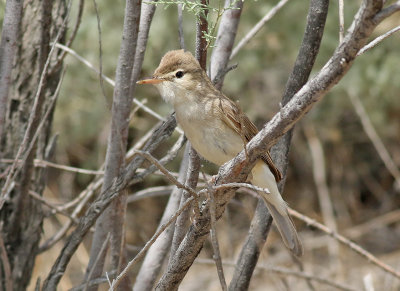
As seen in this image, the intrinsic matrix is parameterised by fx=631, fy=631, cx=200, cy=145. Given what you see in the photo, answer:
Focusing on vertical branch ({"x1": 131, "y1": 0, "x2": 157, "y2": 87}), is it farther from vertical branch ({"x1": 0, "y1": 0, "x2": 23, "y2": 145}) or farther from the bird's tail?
the bird's tail

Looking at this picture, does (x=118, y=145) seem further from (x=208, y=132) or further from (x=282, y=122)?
(x=282, y=122)

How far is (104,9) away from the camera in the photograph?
20.1ft

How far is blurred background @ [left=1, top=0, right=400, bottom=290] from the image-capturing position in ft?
19.8

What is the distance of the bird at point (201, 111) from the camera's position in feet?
8.77

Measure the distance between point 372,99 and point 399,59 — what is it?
468 mm

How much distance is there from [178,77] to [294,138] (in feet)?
13.9

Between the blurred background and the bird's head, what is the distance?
121 inches

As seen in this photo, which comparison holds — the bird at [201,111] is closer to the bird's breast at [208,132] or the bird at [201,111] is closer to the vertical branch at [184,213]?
the bird's breast at [208,132]

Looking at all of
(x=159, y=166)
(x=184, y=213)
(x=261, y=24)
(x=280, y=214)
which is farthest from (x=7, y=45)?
(x=280, y=214)

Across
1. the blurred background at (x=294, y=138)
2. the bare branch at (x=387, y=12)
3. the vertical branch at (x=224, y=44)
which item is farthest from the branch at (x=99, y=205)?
the blurred background at (x=294, y=138)

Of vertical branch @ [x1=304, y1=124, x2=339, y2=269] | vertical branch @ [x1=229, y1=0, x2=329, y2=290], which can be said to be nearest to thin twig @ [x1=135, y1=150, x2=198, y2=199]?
vertical branch @ [x1=229, y1=0, x2=329, y2=290]

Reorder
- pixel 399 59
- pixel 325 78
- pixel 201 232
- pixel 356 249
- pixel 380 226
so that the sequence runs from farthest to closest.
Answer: pixel 380 226
pixel 399 59
pixel 356 249
pixel 201 232
pixel 325 78

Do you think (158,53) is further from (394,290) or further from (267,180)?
(267,180)

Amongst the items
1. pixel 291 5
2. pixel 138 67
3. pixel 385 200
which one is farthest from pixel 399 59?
pixel 138 67
